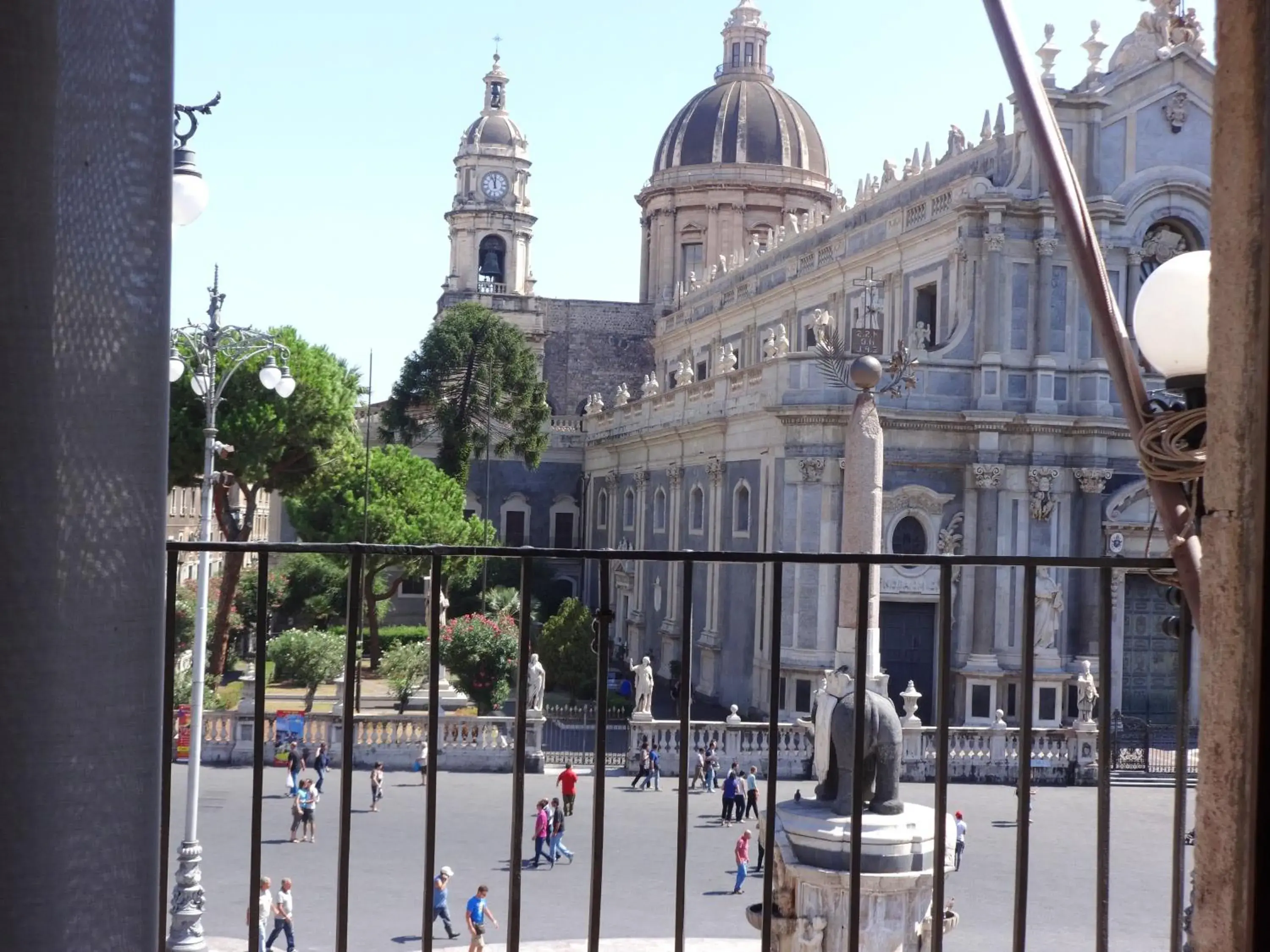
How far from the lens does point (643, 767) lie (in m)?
22.9

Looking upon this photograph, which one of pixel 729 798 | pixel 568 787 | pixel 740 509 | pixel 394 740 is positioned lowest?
pixel 729 798

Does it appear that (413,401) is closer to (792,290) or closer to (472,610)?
(472,610)

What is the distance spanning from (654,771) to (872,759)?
14.7 meters

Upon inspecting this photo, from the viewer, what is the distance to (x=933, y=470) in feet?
94.8

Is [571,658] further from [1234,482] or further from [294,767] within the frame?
[1234,482]

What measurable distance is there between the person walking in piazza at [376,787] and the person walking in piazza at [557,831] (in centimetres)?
256

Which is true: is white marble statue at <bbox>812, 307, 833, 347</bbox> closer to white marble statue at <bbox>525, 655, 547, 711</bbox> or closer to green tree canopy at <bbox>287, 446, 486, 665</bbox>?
white marble statue at <bbox>525, 655, 547, 711</bbox>

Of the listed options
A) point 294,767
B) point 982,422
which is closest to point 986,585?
point 982,422

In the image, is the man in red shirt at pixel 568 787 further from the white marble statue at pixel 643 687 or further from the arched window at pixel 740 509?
the arched window at pixel 740 509

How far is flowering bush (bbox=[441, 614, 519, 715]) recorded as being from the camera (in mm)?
28656

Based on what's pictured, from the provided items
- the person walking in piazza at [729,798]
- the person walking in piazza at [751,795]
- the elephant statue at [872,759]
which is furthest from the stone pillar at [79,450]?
the person walking in piazza at [729,798]

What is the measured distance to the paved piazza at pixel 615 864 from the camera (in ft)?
49.0

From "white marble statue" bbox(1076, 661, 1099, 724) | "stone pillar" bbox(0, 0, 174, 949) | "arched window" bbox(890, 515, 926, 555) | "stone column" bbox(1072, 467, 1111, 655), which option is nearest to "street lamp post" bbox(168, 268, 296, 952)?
"stone pillar" bbox(0, 0, 174, 949)

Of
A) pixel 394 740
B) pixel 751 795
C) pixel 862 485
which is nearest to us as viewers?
pixel 862 485
